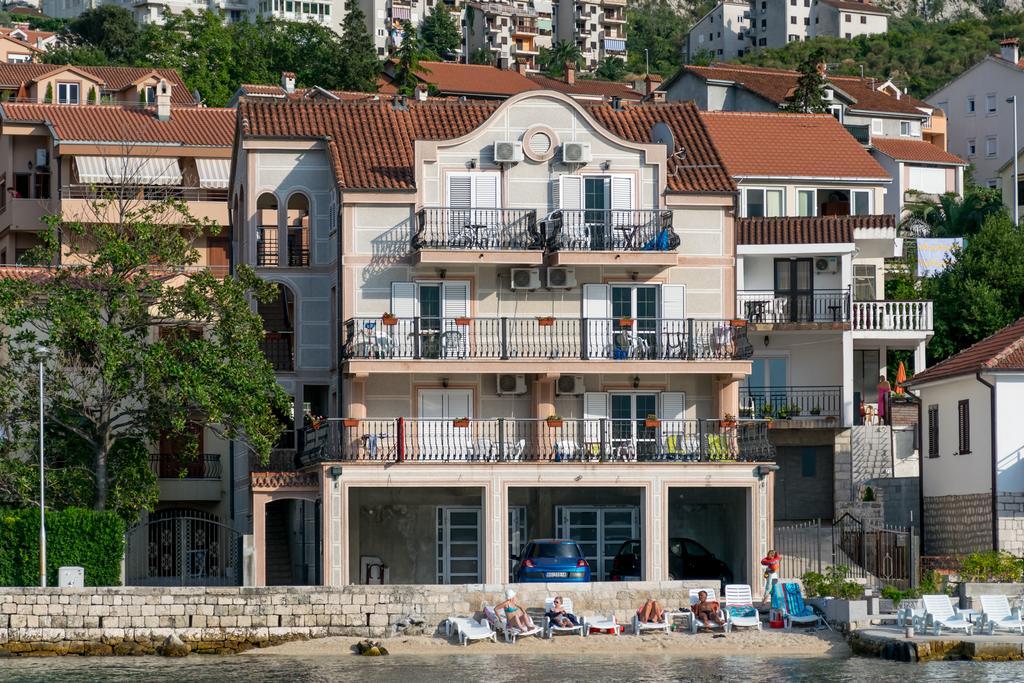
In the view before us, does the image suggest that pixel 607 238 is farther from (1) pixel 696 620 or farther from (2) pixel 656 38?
(2) pixel 656 38

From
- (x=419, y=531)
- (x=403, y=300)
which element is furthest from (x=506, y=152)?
(x=419, y=531)

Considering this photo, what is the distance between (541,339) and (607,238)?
3147 mm

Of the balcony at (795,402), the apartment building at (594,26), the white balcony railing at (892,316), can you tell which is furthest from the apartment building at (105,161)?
the apartment building at (594,26)

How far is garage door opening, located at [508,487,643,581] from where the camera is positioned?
170ft

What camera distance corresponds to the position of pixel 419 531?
5162cm

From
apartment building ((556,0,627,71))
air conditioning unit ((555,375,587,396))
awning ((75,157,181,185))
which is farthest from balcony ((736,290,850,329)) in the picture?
apartment building ((556,0,627,71))

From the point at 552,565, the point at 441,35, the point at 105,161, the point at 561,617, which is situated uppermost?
the point at 441,35

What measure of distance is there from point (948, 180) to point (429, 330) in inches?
2149

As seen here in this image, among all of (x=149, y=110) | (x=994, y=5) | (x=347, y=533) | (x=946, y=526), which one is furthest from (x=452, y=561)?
(x=994, y=5)

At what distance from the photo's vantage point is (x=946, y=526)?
2015 inches

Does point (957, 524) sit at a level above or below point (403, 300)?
below

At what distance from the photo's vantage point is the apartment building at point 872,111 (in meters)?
90.1

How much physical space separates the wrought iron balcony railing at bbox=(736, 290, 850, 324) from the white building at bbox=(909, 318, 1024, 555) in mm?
5466

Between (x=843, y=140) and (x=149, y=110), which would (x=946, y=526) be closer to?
(x=843, y=140)
